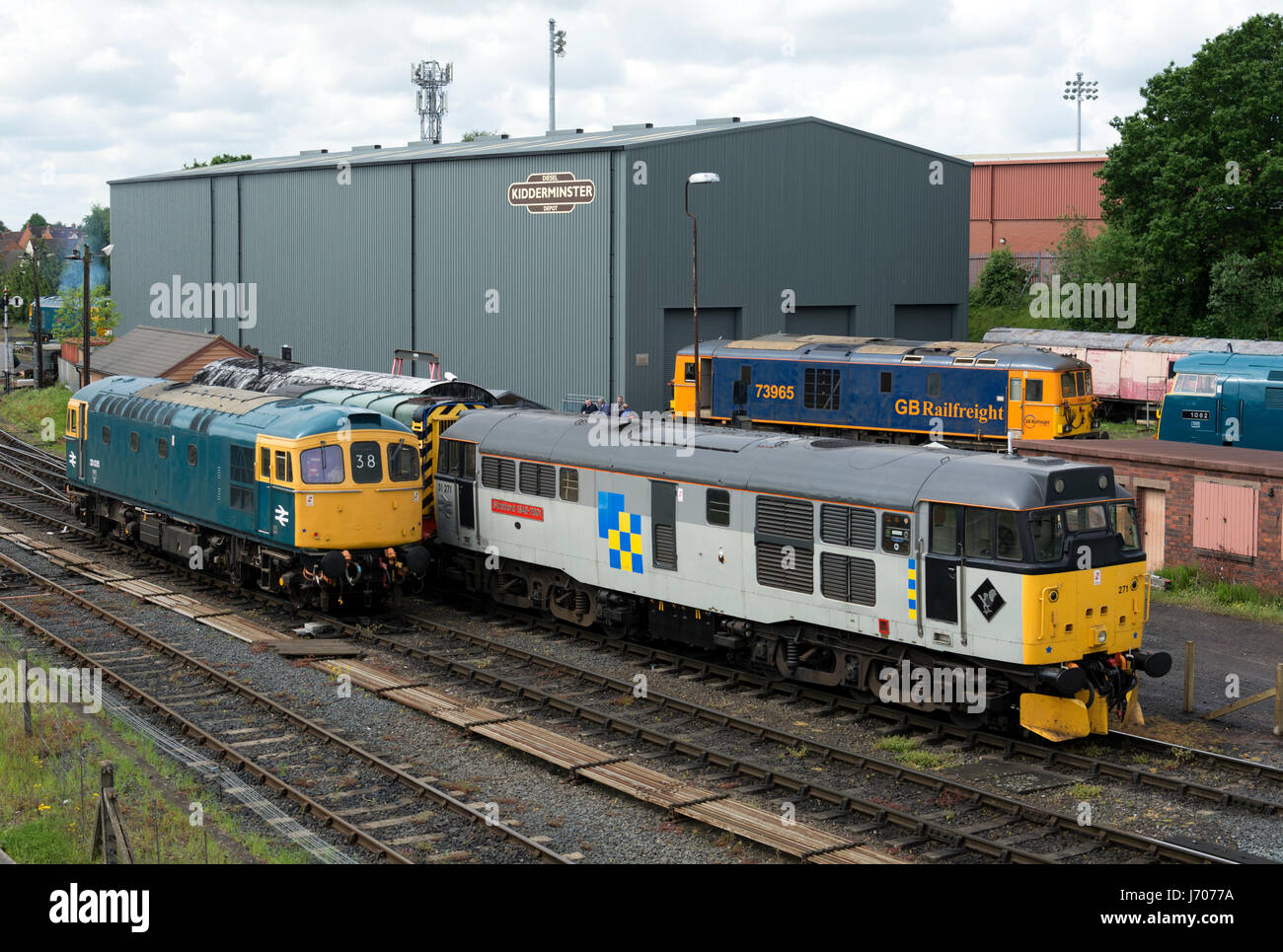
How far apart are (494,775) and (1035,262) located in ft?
206

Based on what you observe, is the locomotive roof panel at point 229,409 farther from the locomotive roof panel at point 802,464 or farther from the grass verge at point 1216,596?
the grass verge at point 1216,596

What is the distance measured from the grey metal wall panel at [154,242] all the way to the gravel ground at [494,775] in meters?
41.7

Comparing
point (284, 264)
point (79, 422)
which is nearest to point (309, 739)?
point (79, 422)

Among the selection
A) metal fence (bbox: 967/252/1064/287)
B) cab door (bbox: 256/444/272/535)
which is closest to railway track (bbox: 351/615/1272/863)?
cab door (bbox: 256/444/272/535)

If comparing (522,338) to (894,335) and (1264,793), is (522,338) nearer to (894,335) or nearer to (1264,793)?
(894,335)

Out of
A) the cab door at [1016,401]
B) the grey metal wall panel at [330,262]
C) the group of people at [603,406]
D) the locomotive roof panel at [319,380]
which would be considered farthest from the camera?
the grey metal wall panel at [330,262]

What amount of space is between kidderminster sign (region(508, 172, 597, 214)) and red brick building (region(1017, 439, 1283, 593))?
19.4 meters

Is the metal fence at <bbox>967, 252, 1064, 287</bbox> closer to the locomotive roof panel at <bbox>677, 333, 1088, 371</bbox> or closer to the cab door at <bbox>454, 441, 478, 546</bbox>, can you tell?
the locomotive roof panel at <bbox>677, 333, 1088, 371</bbox>

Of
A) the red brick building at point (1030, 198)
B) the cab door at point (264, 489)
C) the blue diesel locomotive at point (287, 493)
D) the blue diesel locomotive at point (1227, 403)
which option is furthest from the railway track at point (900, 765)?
the red brick building at point (1030, 198)

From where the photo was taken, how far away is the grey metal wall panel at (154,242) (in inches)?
2373

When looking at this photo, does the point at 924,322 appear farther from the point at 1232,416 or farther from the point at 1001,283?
the point at 1001,283

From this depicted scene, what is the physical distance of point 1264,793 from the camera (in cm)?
1508

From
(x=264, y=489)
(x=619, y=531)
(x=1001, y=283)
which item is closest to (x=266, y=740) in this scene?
(x=619, y=531)

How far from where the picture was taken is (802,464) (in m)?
18.6
